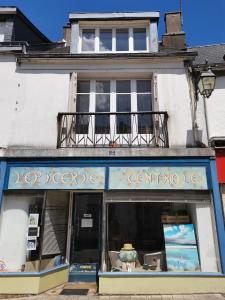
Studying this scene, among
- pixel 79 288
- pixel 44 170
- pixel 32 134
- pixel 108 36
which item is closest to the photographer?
pixel 79 288

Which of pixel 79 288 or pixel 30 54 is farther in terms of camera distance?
pixel 30 54

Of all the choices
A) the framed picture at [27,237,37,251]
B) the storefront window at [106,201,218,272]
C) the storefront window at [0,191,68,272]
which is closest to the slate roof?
the storefront window at [106,201,218,272]

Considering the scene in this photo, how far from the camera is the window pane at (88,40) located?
8625mm

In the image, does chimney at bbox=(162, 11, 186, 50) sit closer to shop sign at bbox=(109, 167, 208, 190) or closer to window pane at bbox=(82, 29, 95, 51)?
window pane at bbox=(82, 29, 95, 51)

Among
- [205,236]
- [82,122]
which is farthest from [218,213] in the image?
[82,122]

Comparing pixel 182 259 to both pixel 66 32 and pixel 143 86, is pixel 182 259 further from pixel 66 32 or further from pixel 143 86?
pixel 66 32

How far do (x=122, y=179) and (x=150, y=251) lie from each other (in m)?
1.97

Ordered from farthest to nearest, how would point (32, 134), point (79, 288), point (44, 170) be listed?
1. point (32, 134)
2. point (44, 170)
3. point (79, 288)

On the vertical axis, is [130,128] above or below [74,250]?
above

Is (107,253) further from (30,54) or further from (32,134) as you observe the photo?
(30,54)

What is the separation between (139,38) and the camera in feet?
28.7

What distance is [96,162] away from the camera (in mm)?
6859

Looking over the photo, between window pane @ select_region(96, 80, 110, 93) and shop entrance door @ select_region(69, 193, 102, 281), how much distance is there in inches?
121

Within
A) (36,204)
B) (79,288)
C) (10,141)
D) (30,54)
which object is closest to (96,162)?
(36,204)
